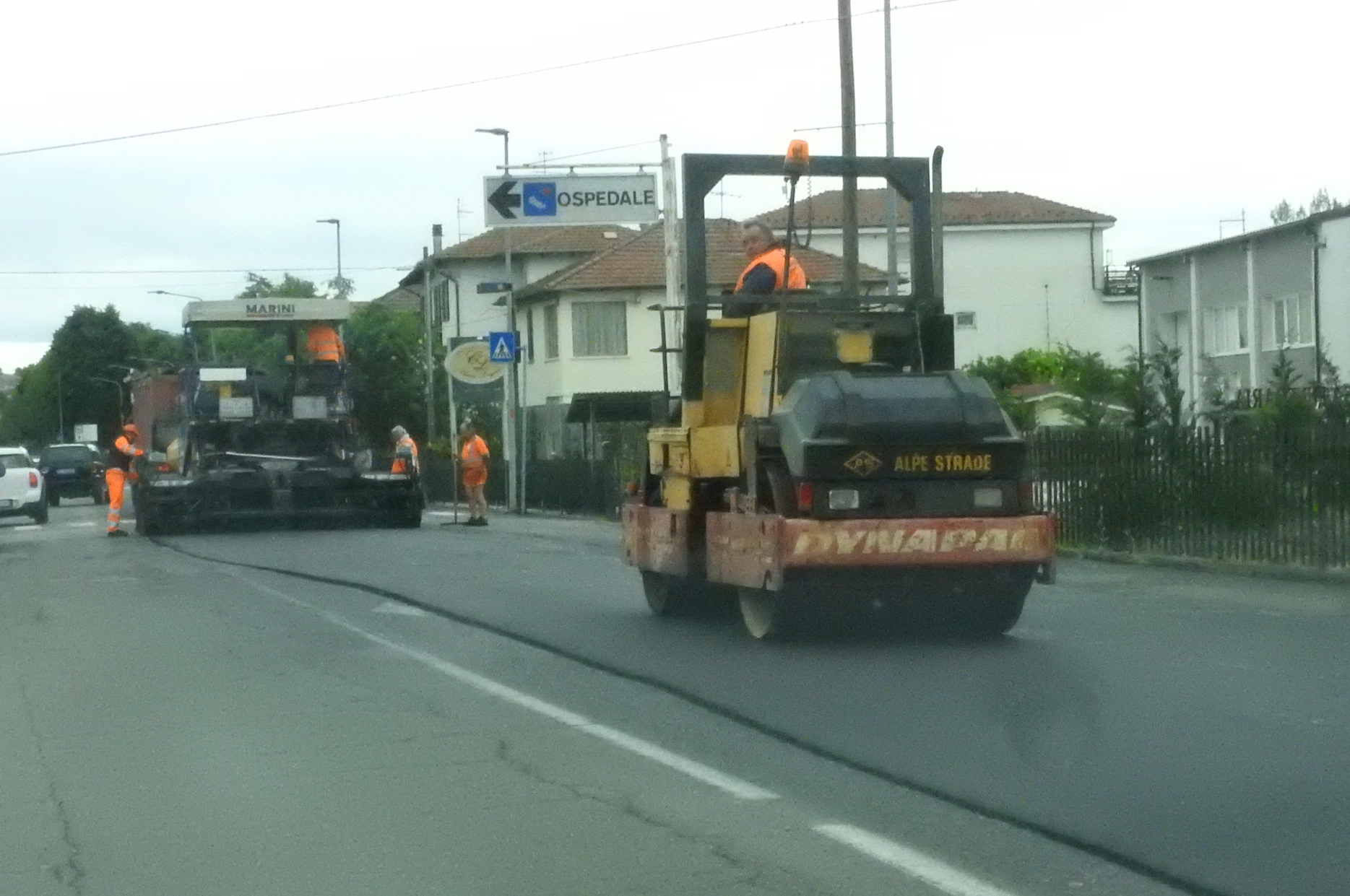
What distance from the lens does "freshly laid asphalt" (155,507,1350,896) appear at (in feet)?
22.9

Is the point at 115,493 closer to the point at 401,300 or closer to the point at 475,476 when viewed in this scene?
the point at 475,476

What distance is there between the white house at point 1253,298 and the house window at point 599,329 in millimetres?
15157

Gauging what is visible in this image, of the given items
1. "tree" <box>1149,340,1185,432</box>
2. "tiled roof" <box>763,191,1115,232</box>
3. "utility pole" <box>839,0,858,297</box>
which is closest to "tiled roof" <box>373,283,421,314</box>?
"tiled roof" <box>763,191,1115,232</box>

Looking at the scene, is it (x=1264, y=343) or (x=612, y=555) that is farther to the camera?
(x=1264, y=343)

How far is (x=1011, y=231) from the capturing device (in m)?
69.4

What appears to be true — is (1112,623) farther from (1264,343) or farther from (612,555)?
(1264,343)

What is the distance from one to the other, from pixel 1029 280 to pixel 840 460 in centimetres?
5915

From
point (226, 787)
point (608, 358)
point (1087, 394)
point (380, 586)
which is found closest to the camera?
point (226, 787)

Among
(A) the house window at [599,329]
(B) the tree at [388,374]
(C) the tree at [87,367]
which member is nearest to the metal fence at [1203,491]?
(B) the tree at [388,374]

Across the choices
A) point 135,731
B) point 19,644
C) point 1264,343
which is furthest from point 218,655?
point 1264,343

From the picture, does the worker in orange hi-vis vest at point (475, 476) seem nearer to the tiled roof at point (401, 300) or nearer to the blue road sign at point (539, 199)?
the blue road sign at point (539, 199)

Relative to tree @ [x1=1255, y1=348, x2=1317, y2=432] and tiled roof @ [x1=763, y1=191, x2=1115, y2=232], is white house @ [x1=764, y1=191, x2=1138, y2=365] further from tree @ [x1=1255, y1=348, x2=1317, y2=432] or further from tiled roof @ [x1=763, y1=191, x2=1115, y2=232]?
tree @ [x1=1255, y1=348, x2=1317, y2=432]

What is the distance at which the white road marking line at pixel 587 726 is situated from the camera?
805 cm

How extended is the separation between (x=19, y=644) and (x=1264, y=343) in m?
38.3
